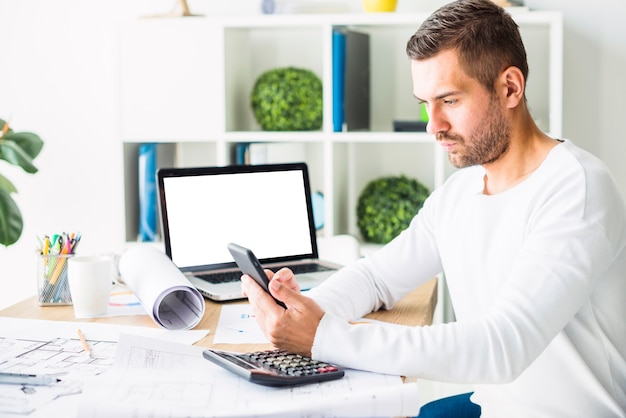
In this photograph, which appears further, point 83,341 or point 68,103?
point 68,103

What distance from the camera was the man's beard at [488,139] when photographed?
4.73ft

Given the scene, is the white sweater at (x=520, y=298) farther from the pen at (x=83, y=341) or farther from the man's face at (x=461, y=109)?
the pen at (x=83, y=341)

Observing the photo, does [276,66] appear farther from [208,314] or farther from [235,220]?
[208,314]

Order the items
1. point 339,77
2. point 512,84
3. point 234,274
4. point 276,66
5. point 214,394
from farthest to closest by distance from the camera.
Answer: point 276,66 < point 339,77 < point 234,274 < point 512,84 < point 214,394

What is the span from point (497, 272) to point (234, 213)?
756mm

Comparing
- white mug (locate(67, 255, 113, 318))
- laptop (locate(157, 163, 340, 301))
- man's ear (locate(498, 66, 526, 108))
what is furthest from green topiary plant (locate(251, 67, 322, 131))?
man's ear (locate(498, 66, 526, 108))

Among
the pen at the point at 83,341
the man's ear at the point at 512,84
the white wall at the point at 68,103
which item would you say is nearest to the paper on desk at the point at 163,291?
the pen at the point at 83,341

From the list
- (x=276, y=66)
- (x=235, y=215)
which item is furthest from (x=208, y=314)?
(x=276, y=66)

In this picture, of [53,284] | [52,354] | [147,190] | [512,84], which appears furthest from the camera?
[147,190]

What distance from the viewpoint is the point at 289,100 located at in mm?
2893

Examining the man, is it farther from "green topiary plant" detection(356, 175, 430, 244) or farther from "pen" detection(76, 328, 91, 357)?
"green topiary plant" detection(356, 175, 430, 244)

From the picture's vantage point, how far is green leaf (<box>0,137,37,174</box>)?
1421mm

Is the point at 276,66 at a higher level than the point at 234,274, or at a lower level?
higher

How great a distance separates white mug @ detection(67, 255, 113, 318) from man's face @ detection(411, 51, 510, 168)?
0.70m
